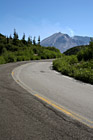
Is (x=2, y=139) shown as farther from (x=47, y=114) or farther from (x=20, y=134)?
(x=47, y=114)

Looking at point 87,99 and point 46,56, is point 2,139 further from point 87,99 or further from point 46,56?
point 46,56

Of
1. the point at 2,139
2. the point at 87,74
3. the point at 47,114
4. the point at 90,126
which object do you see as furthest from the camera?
the point at 87,74

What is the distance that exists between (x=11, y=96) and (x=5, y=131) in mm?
2773

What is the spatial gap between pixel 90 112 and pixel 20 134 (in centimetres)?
238

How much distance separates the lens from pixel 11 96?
602 cm

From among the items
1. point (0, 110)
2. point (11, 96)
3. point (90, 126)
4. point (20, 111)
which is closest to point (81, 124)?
point (90, 126)

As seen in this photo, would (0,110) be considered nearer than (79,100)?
Yes

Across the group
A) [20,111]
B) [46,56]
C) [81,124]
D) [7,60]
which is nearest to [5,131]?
[20,111]

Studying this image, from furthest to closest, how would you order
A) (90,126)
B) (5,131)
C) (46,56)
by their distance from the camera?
1. (46,56)
2. (90,126)
3. (5,131)

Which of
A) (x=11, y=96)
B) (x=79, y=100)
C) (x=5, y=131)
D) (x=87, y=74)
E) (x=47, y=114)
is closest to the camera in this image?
(x=5, y=131)

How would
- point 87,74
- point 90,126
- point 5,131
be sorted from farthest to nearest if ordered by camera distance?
1. point 87,74
2. point 90,126
3. point 5,131

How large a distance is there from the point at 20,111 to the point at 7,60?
25.2m

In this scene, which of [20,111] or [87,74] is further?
[87,74]

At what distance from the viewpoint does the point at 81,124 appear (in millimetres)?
3736
